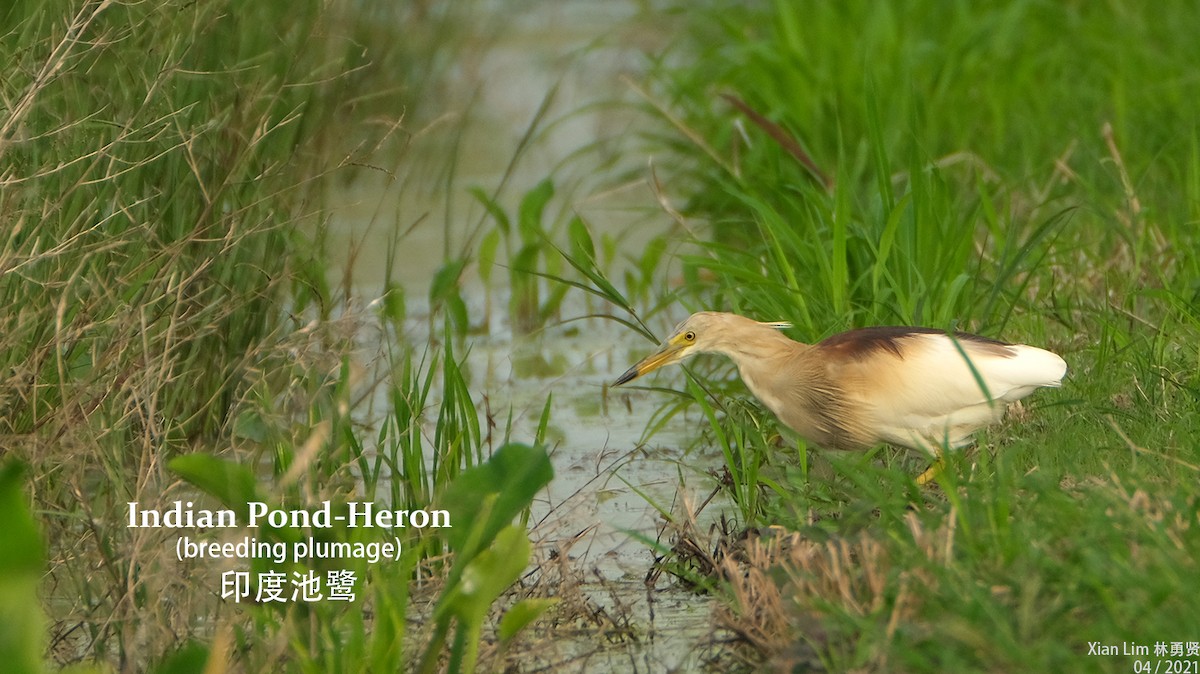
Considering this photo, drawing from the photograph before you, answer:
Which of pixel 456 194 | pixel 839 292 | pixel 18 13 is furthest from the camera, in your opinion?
pixel 456 194

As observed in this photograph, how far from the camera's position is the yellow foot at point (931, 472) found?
3396 millimetres

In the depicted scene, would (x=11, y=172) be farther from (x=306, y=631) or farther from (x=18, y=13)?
(x=306, y=631)

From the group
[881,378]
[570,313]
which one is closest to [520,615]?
[881,378]

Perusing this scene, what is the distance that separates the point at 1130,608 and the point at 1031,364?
1054 millimetres

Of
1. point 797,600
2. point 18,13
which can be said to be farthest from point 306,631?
point 18,13

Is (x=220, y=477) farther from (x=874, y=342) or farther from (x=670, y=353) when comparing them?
(x=874, y=342)

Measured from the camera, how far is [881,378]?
3.45m

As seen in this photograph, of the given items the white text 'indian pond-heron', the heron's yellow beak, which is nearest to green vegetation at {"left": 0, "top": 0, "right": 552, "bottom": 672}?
the heron's yellow beak

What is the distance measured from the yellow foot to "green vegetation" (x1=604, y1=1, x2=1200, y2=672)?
55 mm

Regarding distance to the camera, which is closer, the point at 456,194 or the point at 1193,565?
the point at 1193,565

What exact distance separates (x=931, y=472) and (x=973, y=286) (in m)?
1.04

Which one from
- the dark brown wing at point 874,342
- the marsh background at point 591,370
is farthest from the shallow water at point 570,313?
the dark brown wing at point 874,342

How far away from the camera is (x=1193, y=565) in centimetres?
255

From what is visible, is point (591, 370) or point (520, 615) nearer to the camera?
point (520, 615)
